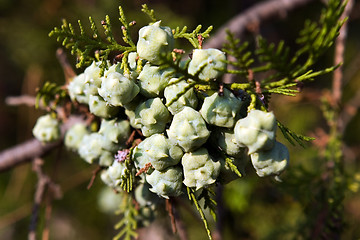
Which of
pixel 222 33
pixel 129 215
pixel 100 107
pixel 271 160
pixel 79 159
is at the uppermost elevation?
pixel 100 107

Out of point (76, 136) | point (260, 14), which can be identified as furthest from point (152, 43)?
point (260, 14)

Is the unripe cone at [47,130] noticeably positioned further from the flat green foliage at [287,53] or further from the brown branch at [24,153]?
the flat green foliage at [287,53]

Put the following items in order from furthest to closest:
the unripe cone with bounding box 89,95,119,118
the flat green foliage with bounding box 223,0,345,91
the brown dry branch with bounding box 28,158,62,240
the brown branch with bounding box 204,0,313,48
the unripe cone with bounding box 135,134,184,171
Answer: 1. the brown branch with bounding box 204,0,313,48
2. the brown dry branch with bounding box 28,158,62,240
3. the unripe cone with bounding box 89,95,119,118
4. the unripe cone with bounding box 135,134,184,171
5. the flat green foliage with bounding box 223,0,345,91

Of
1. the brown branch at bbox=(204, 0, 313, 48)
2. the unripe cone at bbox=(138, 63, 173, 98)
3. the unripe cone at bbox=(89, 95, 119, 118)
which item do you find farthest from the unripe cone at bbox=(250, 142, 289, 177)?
the brown branch at bbox=(204, 0, 313, 48)

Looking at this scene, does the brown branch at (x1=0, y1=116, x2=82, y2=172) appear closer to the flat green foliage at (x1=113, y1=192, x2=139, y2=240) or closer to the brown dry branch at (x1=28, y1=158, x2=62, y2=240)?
the brown dry branch at (x1=28, y1=158, x2=62, y2=240)

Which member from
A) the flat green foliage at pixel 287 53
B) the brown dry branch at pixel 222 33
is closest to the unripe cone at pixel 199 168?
the flat green foliage at pixel 287 53

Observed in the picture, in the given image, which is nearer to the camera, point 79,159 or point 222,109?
point 222,109

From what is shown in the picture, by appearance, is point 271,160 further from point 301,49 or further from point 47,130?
point 47,130

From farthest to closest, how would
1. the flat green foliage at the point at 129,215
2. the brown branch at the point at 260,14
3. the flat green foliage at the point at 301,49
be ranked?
1. the brown branch at the point at 260,14
2. the flat green foliage at the point at 129,215
3. the flat green foliage at the point at 301,49

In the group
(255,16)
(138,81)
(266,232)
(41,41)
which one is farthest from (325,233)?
(41,41)

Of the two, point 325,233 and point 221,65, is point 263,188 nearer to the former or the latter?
point 325,233
